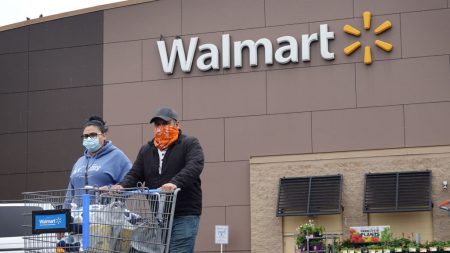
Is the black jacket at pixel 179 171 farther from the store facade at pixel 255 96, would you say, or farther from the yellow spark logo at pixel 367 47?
the yellow spark logo at pixel 367 47

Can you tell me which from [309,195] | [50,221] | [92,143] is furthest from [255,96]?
[50,221]

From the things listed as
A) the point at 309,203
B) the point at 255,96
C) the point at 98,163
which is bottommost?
the point at 309,203

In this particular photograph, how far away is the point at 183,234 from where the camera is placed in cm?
680

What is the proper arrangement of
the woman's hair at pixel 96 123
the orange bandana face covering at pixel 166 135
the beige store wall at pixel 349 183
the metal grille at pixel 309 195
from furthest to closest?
1. the metal grille at pixel 309 195
2. the beige store wall at pixel 349 183
3. the woman's hair at pixel 96 123
4. the orange bandana face covering at pixel 166 135

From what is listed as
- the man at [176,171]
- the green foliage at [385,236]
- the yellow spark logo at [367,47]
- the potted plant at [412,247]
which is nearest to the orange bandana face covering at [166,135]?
the man at [176,171]

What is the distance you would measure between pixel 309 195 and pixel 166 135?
1190cm

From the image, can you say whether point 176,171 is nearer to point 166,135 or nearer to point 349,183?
point 166,135

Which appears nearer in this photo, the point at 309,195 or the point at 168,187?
the point at 168,187

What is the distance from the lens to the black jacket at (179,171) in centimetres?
689

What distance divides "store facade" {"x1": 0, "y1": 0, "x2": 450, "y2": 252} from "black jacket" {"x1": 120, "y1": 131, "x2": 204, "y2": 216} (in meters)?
11.9

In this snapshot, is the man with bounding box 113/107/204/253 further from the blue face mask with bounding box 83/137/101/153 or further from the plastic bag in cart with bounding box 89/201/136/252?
the blue face mask with bounding box 83/137/101/153

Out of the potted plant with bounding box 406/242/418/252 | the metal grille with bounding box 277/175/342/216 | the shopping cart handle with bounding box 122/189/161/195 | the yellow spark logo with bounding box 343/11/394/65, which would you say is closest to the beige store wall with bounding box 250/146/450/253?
the metal grille with bounding box 277/175/342/216

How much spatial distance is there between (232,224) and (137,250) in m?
13.1

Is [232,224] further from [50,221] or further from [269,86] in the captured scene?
[50,221]
